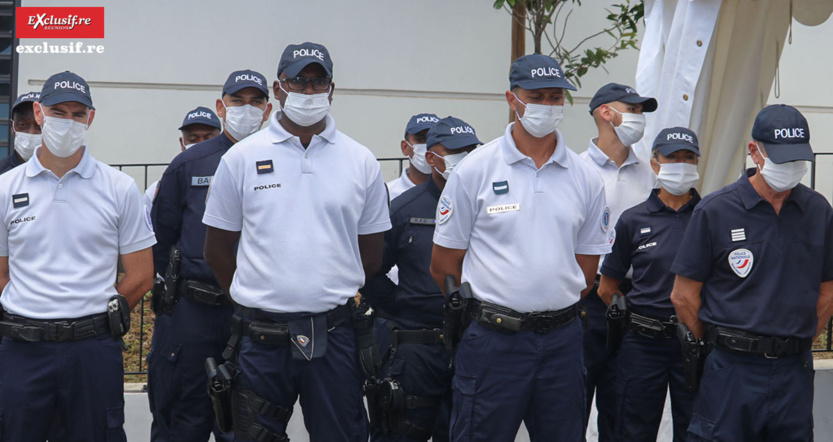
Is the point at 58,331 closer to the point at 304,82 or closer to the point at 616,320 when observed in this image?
the point at 304,82

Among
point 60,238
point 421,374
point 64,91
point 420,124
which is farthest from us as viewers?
point 420,124

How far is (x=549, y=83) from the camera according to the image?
185 inches

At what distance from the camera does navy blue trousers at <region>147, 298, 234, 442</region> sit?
5.51 metres

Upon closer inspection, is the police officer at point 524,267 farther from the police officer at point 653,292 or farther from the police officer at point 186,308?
the police officer at point 186,308

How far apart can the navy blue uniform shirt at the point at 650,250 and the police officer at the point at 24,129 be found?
3.62 meters

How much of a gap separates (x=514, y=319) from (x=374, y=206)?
87cm

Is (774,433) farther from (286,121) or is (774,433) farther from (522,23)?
(522,23)

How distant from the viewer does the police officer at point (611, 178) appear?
5.90m

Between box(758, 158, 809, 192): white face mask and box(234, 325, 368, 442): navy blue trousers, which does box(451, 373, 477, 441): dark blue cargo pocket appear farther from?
box(758, 158, 809, 192): white face mask

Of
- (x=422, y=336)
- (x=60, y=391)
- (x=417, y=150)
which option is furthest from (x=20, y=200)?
(x=417, y=150)

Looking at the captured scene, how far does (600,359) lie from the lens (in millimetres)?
5906

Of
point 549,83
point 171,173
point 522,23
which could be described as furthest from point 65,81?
point 522,23

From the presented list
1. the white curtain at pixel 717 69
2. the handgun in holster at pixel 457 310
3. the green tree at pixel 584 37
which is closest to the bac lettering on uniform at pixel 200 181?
the handgun in holster at pixel 457 310

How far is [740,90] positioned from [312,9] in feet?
19.2
